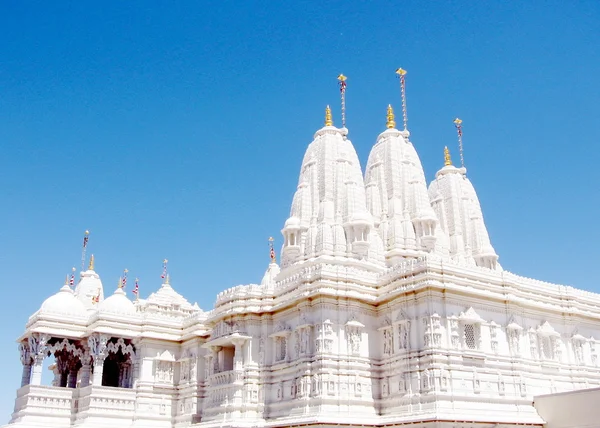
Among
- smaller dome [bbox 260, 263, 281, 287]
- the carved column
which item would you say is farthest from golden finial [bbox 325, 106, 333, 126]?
the carved column

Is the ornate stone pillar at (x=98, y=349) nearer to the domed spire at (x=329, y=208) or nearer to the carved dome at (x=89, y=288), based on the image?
the carved dome at (x=89, y=288)

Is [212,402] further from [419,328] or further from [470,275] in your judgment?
[470,275]

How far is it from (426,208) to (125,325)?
713 inches

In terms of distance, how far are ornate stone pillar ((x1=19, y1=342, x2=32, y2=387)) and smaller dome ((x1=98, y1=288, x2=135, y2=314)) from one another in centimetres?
452

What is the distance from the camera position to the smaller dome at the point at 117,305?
37531 mm

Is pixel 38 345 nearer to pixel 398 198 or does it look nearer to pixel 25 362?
pixel 25 362

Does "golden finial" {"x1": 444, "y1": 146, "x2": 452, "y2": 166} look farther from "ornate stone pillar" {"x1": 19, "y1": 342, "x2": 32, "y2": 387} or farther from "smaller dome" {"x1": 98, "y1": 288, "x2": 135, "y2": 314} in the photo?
"ornate stone pillar" {"x1": 19, "y1": 342, "x2": 32, "y2": 387}

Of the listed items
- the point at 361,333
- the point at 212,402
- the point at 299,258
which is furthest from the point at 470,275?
the point at 212,402

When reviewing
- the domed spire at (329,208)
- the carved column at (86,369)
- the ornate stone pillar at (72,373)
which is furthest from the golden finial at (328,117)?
the ornate stone pillar at (72,373)

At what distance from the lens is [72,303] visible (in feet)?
126

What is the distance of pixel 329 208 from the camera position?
35.7 meters

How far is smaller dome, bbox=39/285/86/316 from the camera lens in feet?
123

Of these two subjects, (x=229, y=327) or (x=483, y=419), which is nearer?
(x=483, y=419)

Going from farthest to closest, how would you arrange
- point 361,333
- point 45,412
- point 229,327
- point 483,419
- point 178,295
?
1. point 178,295
2. point 45,412
3. point 229,327
4. point 361,333
5. point 483,419
